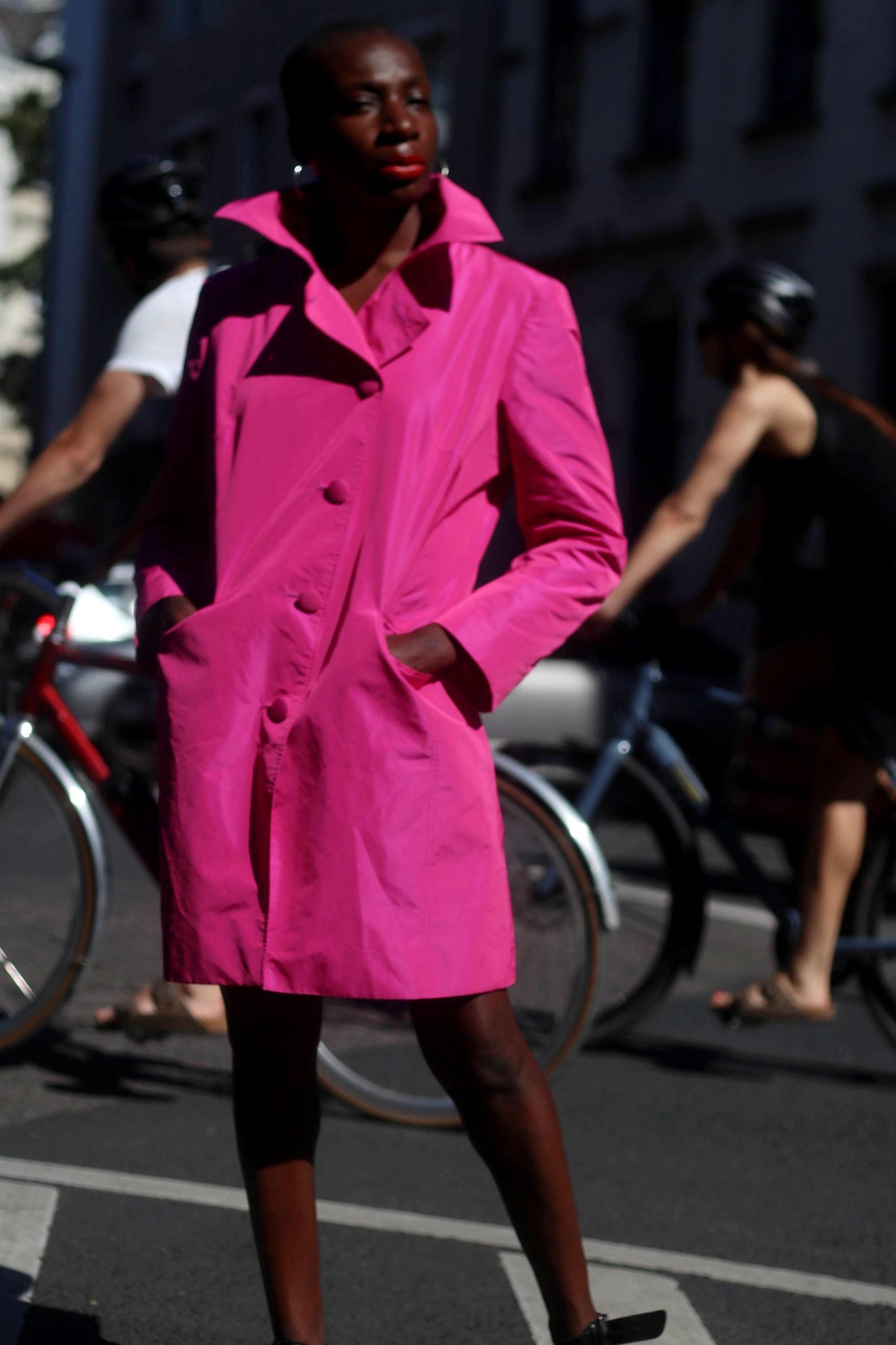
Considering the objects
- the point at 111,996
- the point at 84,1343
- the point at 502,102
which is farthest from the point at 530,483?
the point at 502,102

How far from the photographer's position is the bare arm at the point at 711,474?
4.84 metres

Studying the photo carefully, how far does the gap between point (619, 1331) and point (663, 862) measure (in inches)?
99.0

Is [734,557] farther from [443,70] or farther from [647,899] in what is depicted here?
[443,70]

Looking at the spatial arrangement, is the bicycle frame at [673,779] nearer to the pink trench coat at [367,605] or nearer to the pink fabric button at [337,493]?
the pink trench coat at [367,605]

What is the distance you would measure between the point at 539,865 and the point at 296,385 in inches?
80.2

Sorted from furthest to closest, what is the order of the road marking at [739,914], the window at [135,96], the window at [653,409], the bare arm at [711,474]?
the window at [135,96] → the window at [653,409] → the road marking at [739,914] → the bare arm at [711,474]

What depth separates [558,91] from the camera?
23.5m

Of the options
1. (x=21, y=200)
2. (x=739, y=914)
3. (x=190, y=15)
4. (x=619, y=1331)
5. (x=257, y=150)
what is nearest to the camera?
(x=619, y=1331)

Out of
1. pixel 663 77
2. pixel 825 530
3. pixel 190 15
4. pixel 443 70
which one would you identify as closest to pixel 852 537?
pixel 825 530

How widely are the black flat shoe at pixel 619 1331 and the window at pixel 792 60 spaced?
719 inches

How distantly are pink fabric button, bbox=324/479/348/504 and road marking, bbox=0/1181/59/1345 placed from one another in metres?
1.35

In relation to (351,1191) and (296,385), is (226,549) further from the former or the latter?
(351,1191)

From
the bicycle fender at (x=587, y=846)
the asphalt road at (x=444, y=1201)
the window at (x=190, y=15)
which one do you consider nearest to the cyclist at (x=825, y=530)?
the asphalt road at (x=444, y=1201)

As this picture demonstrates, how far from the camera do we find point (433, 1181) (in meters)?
4.05
